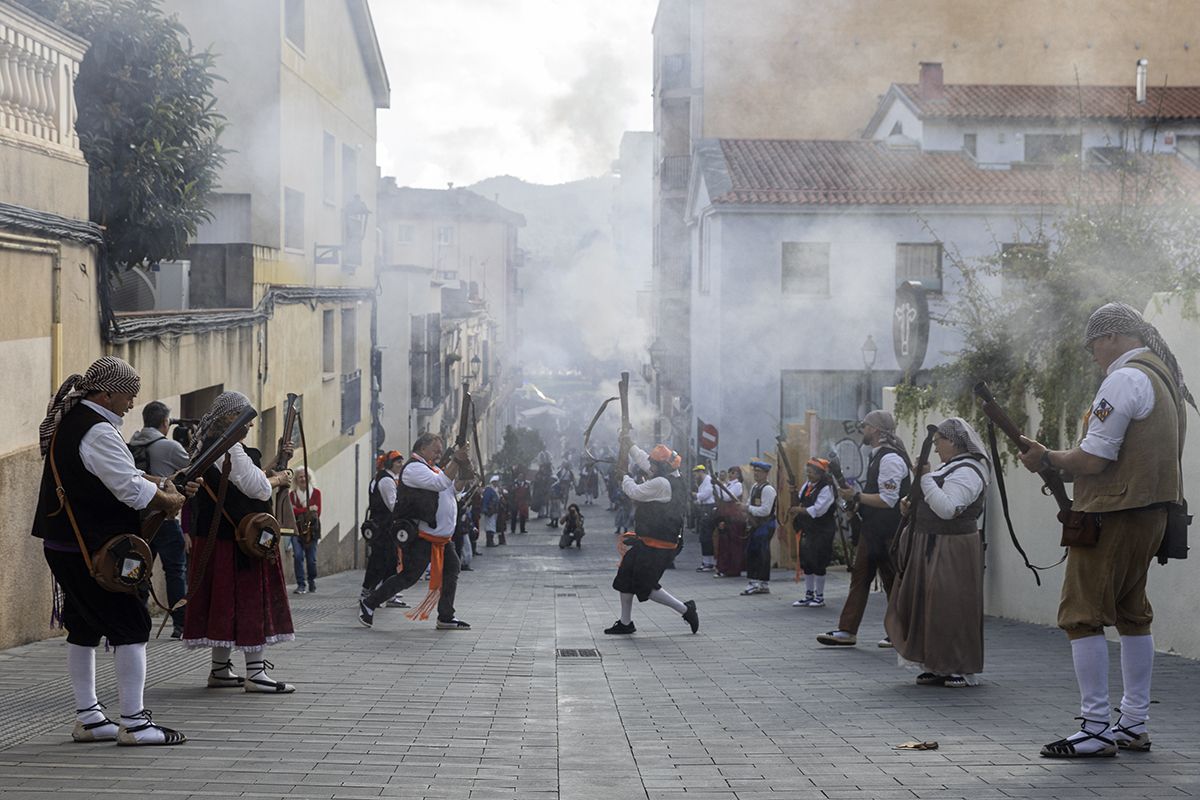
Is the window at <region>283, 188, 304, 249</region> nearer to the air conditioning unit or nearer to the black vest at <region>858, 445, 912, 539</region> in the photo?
the air conditioning unit

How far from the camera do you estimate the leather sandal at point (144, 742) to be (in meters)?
5.50

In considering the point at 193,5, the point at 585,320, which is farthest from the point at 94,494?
the point at 585,320

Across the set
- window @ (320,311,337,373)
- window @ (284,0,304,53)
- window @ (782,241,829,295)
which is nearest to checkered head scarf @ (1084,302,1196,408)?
window @ (284,0,304,53)

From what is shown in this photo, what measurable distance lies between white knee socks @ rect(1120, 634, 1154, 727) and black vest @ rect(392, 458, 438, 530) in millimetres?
6464

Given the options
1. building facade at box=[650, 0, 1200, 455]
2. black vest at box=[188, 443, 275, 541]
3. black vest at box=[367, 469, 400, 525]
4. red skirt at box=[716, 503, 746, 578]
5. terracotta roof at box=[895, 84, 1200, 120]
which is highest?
building facade at box=[650, 0, 1200, 455]

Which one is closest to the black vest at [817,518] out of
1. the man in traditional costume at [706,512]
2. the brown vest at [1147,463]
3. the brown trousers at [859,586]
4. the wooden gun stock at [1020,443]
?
the brown trousers at [859,586]

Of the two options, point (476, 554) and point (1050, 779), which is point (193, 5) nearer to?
point (476, 554)

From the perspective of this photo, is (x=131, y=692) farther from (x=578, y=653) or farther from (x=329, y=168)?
(x=329, y=168)

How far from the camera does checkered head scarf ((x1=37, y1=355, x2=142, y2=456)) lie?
5547 millimetres

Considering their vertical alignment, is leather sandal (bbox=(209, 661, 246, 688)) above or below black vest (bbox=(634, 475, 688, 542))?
below

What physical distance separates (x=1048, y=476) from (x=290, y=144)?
15.4 m

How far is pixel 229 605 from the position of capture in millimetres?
7070

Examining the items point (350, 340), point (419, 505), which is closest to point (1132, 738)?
point (419, 505)

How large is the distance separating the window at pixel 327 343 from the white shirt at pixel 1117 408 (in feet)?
56.0
